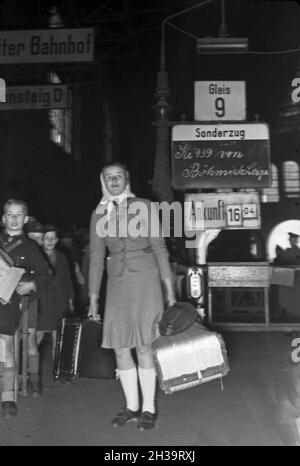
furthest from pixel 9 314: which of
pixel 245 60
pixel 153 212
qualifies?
pixel 245 60

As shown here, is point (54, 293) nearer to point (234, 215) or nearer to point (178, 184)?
point (178, 184)

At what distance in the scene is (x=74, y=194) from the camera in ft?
52.6

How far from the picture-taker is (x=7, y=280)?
12.8ft

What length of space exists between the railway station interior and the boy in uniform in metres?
0.26

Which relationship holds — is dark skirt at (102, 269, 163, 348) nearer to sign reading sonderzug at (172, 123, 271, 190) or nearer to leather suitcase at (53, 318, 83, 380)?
leather suitcase at (53, 318, 83, 380)

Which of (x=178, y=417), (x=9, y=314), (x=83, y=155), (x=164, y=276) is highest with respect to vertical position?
(x=83, y=155)

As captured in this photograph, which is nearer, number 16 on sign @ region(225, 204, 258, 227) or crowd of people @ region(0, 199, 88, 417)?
crowd of people @ region(0, 199, 88, 417)

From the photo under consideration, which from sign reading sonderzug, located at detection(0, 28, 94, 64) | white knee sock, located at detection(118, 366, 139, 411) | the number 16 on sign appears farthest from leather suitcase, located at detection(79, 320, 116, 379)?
the number 16 on sign

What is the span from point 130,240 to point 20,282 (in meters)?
1.01

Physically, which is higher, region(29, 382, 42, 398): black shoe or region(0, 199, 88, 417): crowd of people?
region(0, 199, 88, 417): crowd of people

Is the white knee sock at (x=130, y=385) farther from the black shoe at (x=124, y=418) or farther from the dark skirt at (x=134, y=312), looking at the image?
the dark skirt at (x=134, y=312)

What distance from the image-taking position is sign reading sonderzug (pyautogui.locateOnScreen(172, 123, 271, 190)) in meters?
8.43

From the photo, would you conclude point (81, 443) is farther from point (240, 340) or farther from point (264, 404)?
point (240, 340)

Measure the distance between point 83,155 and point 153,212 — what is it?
13821 mm
